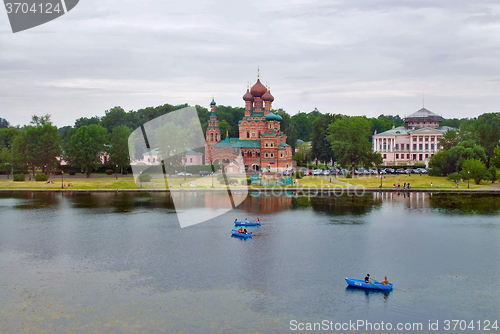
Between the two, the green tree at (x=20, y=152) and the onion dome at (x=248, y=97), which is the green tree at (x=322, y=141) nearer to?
the onion dome at (x=248, y=97)

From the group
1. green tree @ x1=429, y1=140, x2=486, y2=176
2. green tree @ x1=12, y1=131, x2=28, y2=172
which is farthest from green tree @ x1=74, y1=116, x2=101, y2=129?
green tree @ x1=429, y1=140, x2=486, y2=176

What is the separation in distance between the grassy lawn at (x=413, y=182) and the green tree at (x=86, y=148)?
45.9 m

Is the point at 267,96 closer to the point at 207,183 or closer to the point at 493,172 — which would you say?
the point at 207,183

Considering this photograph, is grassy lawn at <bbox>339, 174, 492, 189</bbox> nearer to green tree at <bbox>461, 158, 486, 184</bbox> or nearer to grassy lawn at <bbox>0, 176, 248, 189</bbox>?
green tree at <bbox>461, 158, 486, 184</bbox>

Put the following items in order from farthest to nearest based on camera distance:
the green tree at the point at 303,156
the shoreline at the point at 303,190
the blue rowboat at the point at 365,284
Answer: the green tree at the point at 303,156 → the shoreline at the point at 303,190 → the blue rowboat at the point at 365,284

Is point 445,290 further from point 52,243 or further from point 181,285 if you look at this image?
point 52,243

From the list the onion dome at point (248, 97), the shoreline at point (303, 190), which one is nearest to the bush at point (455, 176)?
the shoreline at point (303, 190)

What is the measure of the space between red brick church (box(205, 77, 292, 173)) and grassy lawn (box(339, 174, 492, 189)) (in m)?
19.7

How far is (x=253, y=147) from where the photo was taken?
339 feet

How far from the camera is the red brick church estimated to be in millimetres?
101250

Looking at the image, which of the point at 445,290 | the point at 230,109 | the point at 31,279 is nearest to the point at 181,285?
the point at 31,279

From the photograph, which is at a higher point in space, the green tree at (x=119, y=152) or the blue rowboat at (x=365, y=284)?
the green tree at (x=119, y=152)

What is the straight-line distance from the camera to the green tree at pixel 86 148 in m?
90.8

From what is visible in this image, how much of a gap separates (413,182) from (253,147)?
1429 inches
